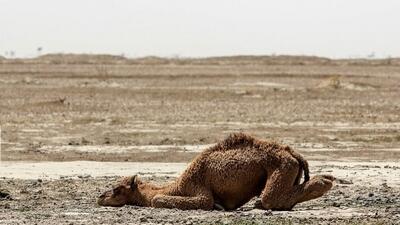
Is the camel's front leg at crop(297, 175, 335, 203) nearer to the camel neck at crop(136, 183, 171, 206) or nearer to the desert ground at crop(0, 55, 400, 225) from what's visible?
the desert ground at crop(0, 55, 400, 225)

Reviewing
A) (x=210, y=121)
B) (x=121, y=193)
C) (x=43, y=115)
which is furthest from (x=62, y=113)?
(x=121, y=193)

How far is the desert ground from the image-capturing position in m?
14.6

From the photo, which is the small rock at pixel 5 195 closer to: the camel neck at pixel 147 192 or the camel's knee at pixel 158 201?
the camel neck at pixel 147 192

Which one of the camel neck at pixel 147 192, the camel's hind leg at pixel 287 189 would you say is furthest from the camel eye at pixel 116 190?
the camel's hind leg at pixel 287 189

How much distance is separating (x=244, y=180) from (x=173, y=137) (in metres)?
16.4

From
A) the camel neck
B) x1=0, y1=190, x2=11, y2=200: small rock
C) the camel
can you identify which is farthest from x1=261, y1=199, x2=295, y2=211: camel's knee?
x1=0, y1=190, x2=11, y2=200: small rock

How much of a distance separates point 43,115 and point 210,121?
661cm

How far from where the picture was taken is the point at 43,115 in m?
38.8

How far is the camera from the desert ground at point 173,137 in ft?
47.8

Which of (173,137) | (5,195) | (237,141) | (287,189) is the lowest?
(173,137)

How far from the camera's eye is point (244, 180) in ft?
47.3

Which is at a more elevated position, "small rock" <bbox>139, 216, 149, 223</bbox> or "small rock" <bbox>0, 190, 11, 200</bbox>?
"small rock" <bbox>139, 216, 149, 223</bbox>

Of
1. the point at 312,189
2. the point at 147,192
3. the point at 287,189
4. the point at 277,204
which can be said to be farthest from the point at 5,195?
the point at 312,189

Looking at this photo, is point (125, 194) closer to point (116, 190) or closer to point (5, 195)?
point (116, 190)
